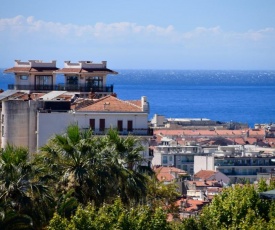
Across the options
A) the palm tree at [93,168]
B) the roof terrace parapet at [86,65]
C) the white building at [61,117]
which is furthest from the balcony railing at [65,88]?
the palm tree at [93,168]

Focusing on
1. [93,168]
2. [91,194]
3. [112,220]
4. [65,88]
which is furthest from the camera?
[65,88]

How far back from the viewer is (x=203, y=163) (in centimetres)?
9588

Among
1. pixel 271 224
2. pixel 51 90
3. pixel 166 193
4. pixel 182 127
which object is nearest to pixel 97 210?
pixel 271 224

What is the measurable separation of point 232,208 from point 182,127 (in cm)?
11739

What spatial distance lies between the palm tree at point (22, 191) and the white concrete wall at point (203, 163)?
64.3 m

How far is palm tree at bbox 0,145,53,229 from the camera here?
27.3 meters

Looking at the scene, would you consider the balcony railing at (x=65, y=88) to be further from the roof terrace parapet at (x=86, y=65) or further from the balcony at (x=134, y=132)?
the balcony at (x=134, y=132)

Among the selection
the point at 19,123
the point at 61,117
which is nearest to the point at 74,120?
the point at 61,117

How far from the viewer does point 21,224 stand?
2650 cm

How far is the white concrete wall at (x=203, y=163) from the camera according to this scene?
93.6 metres

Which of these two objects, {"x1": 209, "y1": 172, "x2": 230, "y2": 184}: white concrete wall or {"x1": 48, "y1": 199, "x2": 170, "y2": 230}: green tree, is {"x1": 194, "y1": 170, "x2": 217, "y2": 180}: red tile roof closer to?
{"x1": 209, "y1": 172, "x2": 230, "y2": 184}: white concrete wall

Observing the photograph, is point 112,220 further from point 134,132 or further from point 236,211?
point 134,132

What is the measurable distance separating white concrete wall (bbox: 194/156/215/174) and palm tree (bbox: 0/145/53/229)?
64.3 m

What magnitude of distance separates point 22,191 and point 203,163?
6873 cm
